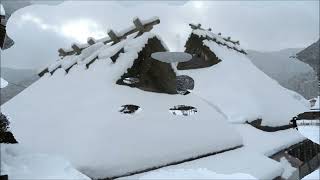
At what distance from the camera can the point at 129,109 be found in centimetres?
816

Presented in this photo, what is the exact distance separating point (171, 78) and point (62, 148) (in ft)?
14.8

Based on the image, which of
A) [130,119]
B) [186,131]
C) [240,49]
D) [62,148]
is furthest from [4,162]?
[240,49]

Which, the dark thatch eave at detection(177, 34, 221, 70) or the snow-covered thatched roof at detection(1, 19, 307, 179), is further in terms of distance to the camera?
the dark thatch eave at detection(177, 34, 221, 70)

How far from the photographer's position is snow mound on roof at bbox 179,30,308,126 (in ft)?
50.4

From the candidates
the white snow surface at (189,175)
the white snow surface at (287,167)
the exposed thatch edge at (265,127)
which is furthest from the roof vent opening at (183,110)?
the exposed thatch edge at (265,127)

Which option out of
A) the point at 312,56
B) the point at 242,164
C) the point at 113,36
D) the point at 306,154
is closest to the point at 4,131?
the point at 242,164

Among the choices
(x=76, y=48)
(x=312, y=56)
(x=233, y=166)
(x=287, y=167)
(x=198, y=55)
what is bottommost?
(x=233, y=166)

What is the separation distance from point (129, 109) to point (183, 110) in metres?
1.87

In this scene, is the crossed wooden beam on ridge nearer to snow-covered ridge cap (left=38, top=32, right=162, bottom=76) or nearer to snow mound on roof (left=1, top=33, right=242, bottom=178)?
snow-covered ridge cap (left=38, top=32, right=162, bottom=76)

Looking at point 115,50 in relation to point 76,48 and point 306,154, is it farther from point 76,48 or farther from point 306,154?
point 306,154

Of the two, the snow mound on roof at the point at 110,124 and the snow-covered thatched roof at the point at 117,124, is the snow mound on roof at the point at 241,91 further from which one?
the snow mound on roof at the point at 110,124

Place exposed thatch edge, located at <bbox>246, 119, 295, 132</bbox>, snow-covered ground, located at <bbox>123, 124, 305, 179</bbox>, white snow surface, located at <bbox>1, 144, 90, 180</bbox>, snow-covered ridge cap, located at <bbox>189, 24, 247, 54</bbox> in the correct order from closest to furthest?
white snow surface, located at <bbox>1, 144, 90, 180</bbox> → snow-covered ground, located at <bbox>123, 124, 305, 179</bbox> → exposed thatch edge, located at <bbox>246, 119, 295, 132</bbox> → snow-covered ridge cap, located at <bbox>189, 24, 247, 54</bbox>

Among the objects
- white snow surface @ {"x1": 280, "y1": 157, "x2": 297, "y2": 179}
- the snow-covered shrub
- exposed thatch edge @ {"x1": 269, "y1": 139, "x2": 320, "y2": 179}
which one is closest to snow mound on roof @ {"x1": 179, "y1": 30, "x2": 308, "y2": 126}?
exposed thatch edge @ {"x1": 269, "y1": 139, "x2": 320, "y2": 179}

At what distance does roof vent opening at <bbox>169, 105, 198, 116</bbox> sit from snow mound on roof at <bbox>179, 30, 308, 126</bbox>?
4933mm
